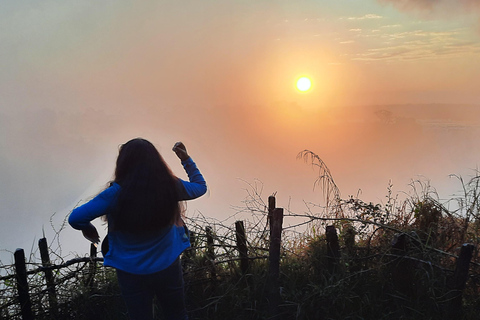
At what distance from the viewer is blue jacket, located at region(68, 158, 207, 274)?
7.50 feet

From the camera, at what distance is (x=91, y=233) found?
255cm

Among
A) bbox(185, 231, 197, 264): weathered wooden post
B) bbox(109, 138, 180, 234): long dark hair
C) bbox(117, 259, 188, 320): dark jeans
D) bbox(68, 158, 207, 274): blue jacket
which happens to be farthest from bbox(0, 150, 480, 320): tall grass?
bbox(109, 138, 180, 234): long dark hair

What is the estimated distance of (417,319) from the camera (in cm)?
334

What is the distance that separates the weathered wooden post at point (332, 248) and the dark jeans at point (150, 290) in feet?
5.08

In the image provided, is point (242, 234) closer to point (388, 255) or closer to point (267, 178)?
point (388, 255)

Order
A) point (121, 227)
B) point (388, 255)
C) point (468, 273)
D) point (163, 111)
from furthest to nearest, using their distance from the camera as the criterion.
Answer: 1. point (163, 111)
2. point (388, 255)
3. point (468, 273)
4. point (121, 227)

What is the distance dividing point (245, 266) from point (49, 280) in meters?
1.93

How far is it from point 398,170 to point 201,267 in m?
130

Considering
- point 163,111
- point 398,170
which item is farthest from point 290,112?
point 163,111

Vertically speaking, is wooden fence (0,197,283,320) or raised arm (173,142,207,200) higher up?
raised arm (173,142,207,200)

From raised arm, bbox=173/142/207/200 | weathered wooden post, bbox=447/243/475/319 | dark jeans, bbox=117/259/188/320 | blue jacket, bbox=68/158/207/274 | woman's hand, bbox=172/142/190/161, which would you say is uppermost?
woman's hand, bbox=172/142/190/161

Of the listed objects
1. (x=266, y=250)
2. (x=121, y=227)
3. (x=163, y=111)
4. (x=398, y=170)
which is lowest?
(x=266, y=250)

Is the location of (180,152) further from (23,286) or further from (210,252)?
(23,286)

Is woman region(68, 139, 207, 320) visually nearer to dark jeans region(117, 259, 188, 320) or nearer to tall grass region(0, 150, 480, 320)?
dark jeans region(117, 259, 188, 320)
